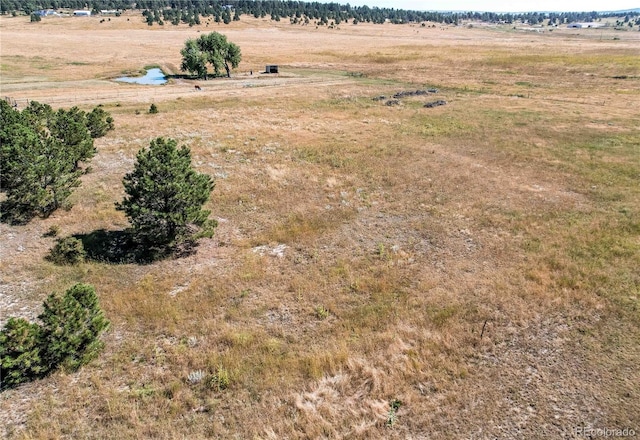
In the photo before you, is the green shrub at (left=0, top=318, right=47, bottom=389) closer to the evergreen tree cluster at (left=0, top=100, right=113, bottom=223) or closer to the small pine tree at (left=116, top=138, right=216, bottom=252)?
the small pine tree at (left=116, top=138, right=216, bottom=252)

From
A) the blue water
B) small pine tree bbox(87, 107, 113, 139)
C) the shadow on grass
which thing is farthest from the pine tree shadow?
the blue water

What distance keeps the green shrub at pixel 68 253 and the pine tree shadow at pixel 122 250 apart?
511 mm

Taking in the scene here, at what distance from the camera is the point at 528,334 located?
12.7 m

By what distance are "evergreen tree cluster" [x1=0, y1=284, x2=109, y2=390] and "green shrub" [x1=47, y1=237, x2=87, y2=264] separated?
5.97 meters

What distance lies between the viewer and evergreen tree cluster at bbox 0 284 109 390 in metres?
9.99

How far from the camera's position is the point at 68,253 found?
16.4 meters

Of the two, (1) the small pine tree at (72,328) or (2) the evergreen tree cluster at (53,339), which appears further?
(1) the small pine tree at (72,328)

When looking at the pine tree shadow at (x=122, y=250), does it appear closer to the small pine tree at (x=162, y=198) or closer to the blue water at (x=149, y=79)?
the small pine tree at (x=162, y=198)

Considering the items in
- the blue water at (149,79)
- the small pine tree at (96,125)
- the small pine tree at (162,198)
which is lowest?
the small pine tree at (162,198)

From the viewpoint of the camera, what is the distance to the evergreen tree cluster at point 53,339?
32.8 feet

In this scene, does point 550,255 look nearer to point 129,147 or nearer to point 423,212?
point 423,212

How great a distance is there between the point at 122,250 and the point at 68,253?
2.16 metres

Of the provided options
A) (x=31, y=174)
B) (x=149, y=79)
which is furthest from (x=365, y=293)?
(x=149, y=79)

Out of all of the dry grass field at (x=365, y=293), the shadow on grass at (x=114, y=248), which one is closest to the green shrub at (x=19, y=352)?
the dry grass field at (x=365, y=293)
